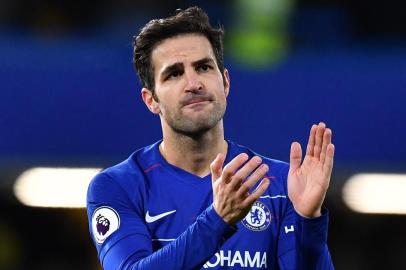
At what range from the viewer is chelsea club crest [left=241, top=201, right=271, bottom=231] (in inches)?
164

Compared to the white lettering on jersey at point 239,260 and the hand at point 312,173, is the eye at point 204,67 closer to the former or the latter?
the hand at point 312,173

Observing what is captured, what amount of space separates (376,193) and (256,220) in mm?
4528

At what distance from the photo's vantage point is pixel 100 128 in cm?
788

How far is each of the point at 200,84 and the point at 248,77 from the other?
12.0ft

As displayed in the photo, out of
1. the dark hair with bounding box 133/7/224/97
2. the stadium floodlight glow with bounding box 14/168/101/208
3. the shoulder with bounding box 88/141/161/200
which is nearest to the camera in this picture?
the shoulder with bounding box 88/141/161/200

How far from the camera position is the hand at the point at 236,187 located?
3697 mm

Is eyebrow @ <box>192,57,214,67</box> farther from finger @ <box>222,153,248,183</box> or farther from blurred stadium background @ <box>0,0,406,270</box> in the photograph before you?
blurred stadium background @ <box>0,0,406,270</box>

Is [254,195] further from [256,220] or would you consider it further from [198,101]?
[198,101]

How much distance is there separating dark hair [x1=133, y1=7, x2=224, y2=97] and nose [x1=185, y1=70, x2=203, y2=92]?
206mm

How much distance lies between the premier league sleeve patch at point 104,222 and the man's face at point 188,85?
0.42 metres

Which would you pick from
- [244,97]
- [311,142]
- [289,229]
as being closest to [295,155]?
[311,142]

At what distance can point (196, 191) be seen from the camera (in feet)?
14.0

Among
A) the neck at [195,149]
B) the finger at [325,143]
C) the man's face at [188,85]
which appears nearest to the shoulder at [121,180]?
the neck at [195,149]

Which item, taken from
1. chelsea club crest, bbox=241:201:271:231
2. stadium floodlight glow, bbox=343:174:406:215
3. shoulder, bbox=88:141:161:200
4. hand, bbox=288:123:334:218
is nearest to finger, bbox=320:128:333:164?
hand, bbox=288:123:334:218
